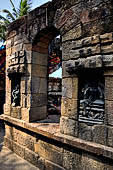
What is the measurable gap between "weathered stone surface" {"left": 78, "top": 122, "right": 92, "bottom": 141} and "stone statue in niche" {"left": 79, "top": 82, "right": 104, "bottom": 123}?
102mm

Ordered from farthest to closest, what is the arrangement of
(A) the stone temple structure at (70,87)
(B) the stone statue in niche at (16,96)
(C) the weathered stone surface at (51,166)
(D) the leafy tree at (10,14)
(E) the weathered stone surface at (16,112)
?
(D) the leafy tree at (10,14) → (B) the stone statue in niche at (16,96) → (E) the weathered stone surface at (16,112) → (C) the weathered stone surface at (51,166) → (A) the stone temple structure at (70,87)

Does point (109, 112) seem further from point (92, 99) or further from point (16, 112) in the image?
point (16, 112)

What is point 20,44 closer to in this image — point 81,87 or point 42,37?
point 42,37

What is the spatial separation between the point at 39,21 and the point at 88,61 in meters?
1.76

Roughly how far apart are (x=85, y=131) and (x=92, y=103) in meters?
0.50

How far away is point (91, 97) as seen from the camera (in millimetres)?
2412

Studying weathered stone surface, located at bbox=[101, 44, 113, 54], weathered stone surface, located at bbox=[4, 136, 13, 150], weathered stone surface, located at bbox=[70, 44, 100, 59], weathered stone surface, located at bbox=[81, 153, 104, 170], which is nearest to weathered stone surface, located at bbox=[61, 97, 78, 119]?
weathered stone surface, located at bbox=[81, 153, 104, 170]

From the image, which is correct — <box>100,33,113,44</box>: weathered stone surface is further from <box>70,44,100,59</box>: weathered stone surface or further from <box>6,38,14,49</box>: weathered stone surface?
<box>6,38,14,49</box>: weathered stone surface

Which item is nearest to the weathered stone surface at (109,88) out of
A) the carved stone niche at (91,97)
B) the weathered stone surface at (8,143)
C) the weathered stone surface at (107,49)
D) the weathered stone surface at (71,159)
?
the carved stone niche at (91,97)

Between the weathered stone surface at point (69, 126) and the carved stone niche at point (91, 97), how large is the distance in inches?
6.2

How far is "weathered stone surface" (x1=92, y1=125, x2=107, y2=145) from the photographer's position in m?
2.20

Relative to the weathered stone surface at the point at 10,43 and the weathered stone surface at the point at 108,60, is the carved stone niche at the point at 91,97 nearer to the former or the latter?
the weathered stone surface at the point at 108,60

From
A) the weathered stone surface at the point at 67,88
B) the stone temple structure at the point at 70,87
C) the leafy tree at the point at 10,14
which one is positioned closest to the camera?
the stone temple structure at the point at 70,87

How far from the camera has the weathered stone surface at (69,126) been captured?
2.53 meters
